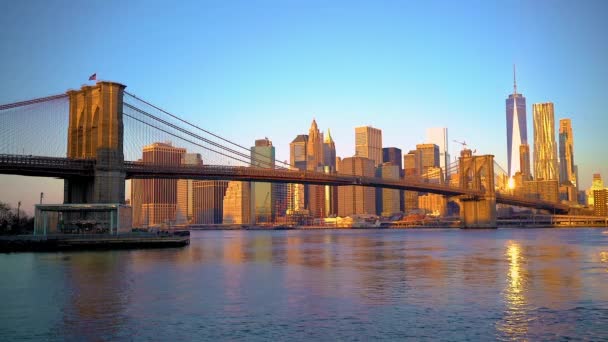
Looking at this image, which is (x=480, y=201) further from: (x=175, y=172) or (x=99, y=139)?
(x=99, y=139)

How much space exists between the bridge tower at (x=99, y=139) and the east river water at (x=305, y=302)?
22594 mm

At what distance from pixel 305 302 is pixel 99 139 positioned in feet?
136

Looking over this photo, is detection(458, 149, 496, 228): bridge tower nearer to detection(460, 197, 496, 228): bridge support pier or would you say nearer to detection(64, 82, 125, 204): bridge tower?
detection(460, 197, 496, 228): bridge support pier

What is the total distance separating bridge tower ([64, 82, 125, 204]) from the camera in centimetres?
5666

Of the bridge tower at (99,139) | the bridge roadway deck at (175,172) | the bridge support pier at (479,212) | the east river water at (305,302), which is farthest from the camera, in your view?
the bridge support pier at (479,212)

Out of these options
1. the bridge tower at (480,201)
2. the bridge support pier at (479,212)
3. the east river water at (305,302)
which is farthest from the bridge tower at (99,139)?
the bridge support pier at (479,212)

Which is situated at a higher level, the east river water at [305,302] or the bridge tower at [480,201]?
the bridge tower at [480,201]

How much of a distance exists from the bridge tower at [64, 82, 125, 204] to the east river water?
22.6m

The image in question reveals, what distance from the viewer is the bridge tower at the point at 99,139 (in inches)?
2231

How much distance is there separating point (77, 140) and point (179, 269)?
32256mm

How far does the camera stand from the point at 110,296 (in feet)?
74.1

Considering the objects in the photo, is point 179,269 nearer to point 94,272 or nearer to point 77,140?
point 94,272

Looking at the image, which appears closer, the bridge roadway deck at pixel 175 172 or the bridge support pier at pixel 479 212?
the bridge roadway deck at pixel 175 172

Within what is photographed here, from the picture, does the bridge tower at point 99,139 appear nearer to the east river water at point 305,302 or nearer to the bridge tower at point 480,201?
the east river water at point 305,302
